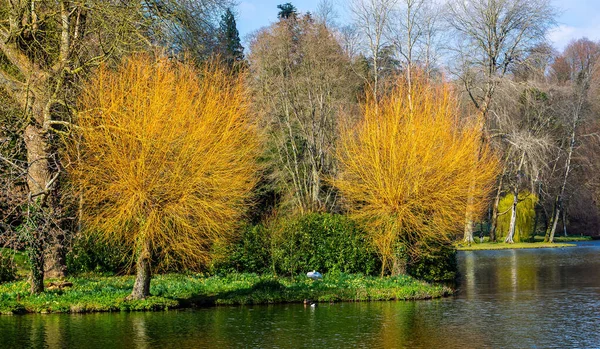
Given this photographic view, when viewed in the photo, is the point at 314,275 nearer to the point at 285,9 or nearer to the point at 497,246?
the point at 497,246

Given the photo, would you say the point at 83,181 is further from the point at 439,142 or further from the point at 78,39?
the point at 439,142

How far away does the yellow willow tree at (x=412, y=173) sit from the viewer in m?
21.7

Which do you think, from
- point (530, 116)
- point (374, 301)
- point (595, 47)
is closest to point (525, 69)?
point (530, 116)

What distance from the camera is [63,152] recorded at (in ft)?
62.7

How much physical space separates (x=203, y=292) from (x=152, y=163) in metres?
4.46

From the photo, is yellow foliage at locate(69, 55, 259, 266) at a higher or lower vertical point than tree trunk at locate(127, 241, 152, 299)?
higher

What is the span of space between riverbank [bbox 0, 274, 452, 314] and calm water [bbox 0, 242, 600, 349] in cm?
63

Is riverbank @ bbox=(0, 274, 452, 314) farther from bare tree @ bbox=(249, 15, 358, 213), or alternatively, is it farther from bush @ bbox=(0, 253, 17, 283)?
bare tree @ bbox=(249, 15, 358, 213)

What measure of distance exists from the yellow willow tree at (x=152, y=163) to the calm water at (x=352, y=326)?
2.26 m

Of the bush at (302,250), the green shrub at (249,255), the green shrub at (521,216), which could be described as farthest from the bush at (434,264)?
the green shrub at (521,216)

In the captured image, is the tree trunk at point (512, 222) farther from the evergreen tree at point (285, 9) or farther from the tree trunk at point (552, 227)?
the evergreen tree at point (285, 9)

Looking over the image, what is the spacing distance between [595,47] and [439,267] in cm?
4582

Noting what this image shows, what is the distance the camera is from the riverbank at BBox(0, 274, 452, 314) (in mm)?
17578

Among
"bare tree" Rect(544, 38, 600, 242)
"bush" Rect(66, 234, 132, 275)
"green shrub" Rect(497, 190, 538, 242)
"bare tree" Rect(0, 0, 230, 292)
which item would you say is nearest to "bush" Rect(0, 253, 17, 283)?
"bare tree" Rect(0, 0, 230, 292)
